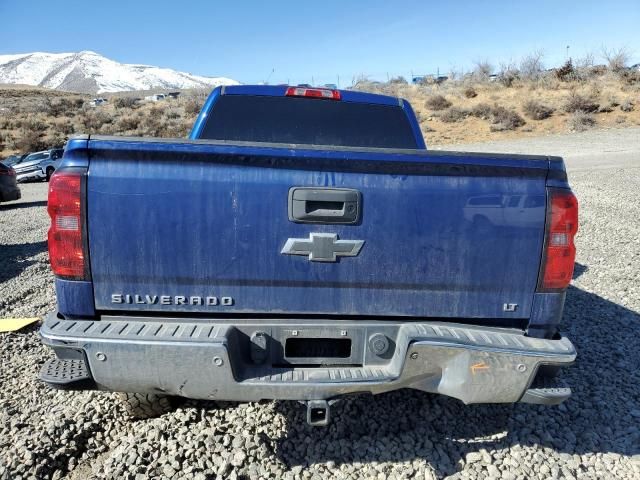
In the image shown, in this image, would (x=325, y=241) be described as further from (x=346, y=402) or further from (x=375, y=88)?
(x=375, y=88)

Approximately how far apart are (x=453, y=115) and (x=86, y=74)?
16806cm

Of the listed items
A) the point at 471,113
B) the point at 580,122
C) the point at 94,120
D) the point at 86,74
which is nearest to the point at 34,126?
the point at 94,120

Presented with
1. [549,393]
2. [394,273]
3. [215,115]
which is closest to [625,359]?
[549,393]

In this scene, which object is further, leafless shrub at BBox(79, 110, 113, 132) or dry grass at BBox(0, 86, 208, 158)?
leafless shrub at BBox(79, 110, 113, 132)

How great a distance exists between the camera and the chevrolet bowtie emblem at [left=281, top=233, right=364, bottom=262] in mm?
2326

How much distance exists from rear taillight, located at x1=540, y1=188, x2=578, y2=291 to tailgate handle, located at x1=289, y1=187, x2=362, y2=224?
37.3 inches

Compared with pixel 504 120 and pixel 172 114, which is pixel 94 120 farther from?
pixel 504 120

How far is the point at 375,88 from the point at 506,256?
4502 cm

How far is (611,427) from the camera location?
321 cm

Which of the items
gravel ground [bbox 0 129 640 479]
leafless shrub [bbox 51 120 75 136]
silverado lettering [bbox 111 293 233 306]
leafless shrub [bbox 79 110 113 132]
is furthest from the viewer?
leafless shrub [bbox 79 110 113 132]

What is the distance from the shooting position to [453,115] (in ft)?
97.5

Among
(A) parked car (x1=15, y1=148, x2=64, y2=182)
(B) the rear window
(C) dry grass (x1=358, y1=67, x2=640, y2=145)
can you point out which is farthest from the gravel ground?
(C) dry grass (x1=358, y1=67, x2=640, y2=145)

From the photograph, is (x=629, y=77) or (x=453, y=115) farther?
(x=629, y=77)

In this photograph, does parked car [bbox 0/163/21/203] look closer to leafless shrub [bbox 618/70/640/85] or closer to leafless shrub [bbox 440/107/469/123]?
leafless shrub [bbox 440/107/469/123]
